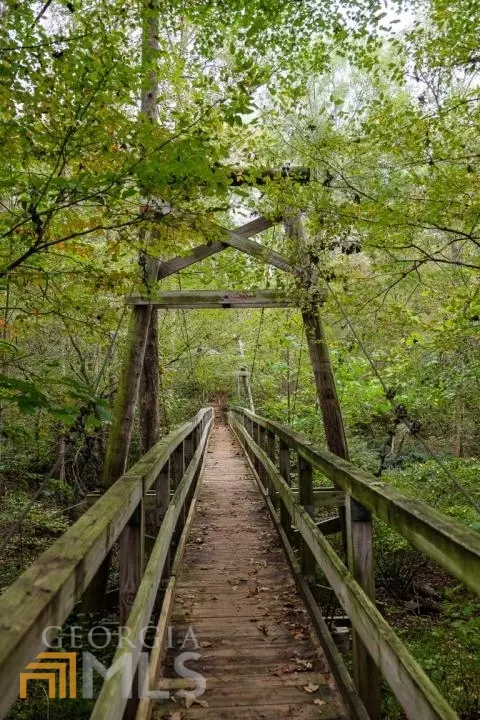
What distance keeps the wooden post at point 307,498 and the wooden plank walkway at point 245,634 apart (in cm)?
20

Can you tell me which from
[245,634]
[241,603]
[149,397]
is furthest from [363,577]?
[149,397]

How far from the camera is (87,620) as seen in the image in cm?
519

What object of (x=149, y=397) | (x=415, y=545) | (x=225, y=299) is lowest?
(x=415, y=545)

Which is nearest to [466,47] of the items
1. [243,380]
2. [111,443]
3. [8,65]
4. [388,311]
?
[388,311]

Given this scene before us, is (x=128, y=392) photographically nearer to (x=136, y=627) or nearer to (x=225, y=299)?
(x=225, y=299)

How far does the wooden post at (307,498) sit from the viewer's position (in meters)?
3.30

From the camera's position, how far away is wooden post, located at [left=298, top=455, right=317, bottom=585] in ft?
10.8

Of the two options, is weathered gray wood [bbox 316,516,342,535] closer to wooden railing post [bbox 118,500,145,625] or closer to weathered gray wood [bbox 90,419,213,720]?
weathered gray wood [bbox 90,419,213,720]

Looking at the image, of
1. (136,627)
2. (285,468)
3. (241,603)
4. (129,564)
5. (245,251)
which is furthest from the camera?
(245,251)

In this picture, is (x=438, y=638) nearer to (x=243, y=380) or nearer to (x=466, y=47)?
(x=466, y=47)

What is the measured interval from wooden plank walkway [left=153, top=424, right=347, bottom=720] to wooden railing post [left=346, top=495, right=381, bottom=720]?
0.25 m

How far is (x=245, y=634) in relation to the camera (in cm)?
296

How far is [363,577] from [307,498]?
4.21 ft

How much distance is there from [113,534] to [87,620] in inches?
171
